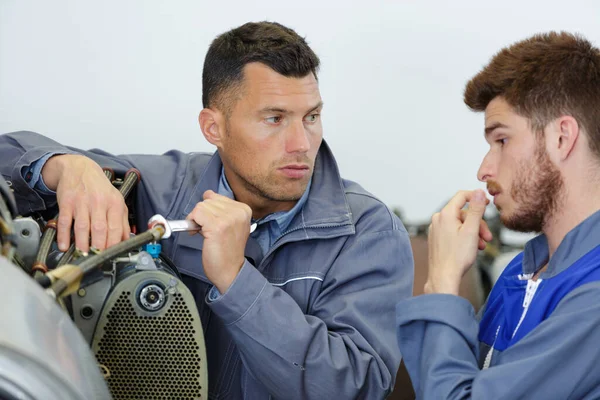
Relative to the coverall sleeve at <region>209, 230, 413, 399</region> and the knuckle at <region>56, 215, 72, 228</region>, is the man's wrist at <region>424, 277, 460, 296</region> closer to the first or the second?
the coverall sleeve at <region>209, 230, 413, 399</region>

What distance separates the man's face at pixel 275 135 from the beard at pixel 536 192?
0.51 m

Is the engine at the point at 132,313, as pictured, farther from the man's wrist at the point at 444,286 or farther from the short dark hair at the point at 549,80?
the short dark hair at the point at 549,80

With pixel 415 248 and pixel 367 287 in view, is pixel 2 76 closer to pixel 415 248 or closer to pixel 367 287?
pixel 415 248

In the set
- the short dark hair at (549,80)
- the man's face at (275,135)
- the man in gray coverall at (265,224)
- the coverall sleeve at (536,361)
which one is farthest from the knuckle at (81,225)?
the short dark hair at (549,80)

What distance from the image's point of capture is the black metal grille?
3.69ft

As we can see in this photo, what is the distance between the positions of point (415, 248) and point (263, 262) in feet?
3.62

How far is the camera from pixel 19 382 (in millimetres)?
611

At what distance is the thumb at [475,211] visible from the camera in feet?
4.39

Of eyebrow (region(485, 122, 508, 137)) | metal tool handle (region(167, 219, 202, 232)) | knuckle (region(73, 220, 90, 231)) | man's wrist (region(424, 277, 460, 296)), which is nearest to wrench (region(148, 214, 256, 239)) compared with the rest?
metal tool handle (region(167, 219, 202, 232))

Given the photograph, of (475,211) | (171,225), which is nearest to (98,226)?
(171,225)

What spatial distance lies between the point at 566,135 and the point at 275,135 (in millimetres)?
687

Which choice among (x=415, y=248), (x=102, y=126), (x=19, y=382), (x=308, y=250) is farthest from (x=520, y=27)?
(x=19, y=382)

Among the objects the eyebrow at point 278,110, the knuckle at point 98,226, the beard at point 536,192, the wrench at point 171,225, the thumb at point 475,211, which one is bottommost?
the knuckle at point 98,226

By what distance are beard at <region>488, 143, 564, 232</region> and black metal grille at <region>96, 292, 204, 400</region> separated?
22.6 inches
